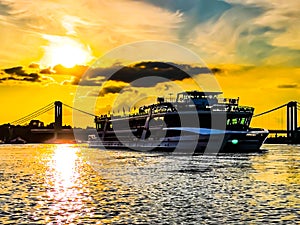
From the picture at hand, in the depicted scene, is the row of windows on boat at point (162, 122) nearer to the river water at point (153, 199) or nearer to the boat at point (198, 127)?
the boat at point (198, 127)

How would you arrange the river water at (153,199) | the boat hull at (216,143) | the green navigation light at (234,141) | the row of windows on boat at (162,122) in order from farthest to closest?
the row of windows on boat at (162,122), the green navigation light at (234,141), the boat hull at (216,143), the river water at (153,199)

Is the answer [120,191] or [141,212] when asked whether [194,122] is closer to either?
[120,191]

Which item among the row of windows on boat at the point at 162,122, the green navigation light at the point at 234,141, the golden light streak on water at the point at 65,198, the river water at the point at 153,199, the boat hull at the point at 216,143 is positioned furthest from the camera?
the row of windows on boat at the point at 162,122

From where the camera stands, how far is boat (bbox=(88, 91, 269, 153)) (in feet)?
349

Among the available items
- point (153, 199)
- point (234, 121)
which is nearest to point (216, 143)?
point (234, 121)

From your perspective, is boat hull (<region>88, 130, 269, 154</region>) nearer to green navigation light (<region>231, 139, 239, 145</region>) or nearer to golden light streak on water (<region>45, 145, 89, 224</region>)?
green navigation light (<region>231, 139, 239, 145</region>)

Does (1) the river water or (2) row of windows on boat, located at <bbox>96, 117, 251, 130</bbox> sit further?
(2) row of windows on boat, located at <bbox>96, 117, 251, 130</bbox>

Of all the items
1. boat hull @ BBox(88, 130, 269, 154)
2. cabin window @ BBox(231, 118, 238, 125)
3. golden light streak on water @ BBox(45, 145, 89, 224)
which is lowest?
golden light streak on water @ BBox(45, 145, 89, 224)

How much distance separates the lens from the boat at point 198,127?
106319 mm

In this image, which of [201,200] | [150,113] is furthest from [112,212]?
[150,113]

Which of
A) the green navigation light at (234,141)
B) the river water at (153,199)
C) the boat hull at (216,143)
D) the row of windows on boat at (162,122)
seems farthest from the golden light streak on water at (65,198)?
the row of windows on boat at (162,122)

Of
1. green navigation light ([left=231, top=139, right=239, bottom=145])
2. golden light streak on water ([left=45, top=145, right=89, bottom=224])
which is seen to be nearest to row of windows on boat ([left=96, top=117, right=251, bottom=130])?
green navigation light ([left=231, top=139, right=239, bottom=145])

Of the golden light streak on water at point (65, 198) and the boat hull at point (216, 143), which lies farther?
the boat hull at point (216, 143)

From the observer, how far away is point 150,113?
134 meters
